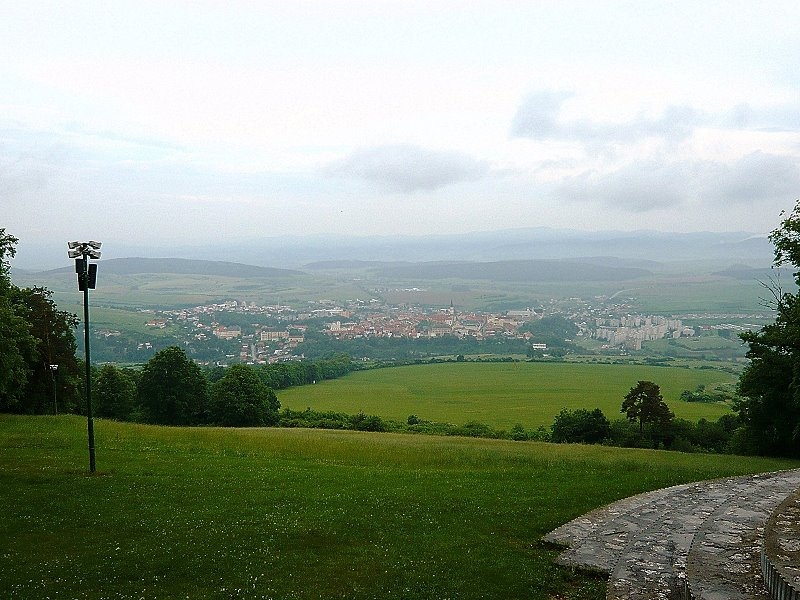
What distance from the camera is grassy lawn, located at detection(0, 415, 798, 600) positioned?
9570mm

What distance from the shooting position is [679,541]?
11.4m

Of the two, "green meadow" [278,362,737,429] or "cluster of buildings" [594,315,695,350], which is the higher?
"cluster of buildings" [594,315,695,350]

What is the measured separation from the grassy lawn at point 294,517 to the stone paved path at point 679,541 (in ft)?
2.14

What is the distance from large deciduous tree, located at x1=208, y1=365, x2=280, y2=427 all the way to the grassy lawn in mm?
20404

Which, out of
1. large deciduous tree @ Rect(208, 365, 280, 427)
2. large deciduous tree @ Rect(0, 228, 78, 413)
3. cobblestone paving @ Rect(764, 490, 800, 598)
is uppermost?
large deciduous tree @ Rect(0, 228, 78, 413)

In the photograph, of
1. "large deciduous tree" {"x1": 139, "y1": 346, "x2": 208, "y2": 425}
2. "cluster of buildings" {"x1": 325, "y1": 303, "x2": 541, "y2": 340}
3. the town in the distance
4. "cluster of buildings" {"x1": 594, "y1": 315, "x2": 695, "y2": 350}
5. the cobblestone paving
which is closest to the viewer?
the cobblestone paving

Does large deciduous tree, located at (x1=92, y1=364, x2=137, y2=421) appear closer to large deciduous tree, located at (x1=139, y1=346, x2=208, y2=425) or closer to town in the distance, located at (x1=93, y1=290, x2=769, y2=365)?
large deciduous tree, located at (x1=139, y1=346, x2=208, y2=425)

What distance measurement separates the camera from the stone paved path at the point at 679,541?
26.9 feet

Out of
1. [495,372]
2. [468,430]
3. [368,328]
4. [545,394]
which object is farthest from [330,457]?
[368,328]

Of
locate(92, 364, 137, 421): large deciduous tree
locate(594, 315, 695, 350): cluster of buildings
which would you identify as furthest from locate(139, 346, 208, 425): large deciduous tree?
locate(594, 315, 695, 350): cluster of buildings

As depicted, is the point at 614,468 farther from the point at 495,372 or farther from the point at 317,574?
the point at 495,372

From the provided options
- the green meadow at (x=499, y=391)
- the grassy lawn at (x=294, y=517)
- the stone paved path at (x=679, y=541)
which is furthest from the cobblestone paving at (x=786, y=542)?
the green meadow at (x=499, y=391)

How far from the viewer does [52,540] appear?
11.6 m

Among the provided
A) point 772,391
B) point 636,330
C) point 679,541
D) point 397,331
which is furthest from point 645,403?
point 636,330
